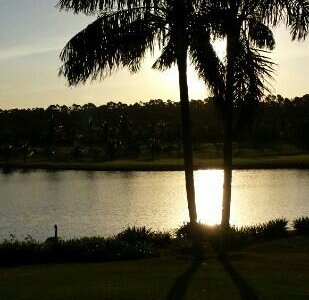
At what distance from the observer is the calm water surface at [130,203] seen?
41031mm

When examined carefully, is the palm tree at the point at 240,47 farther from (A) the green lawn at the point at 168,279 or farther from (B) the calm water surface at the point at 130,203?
(B) the calm water surface at the point at 130,203

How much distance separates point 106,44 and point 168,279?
654 cm

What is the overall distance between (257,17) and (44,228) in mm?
25866

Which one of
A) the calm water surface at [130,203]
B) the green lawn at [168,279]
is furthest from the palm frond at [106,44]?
the calm water surface at [130,203]

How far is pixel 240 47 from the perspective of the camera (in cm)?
1695

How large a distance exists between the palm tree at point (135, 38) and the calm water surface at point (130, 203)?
64.0ft

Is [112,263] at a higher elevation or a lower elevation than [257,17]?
lower

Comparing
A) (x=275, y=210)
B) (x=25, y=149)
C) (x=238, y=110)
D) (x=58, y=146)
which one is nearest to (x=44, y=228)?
(x=275, y=210)

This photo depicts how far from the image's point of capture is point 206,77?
55.7ft

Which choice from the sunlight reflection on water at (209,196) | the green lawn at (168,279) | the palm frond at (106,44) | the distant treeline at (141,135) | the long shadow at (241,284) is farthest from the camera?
the distant treeline at (141,135)

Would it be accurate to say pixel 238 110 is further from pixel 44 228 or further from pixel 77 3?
pixel 44 228

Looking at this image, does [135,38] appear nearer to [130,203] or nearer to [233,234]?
[233,234]

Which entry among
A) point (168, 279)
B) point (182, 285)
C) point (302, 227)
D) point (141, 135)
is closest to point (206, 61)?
point (168, 279)

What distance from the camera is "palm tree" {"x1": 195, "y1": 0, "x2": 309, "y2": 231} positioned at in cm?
1636
